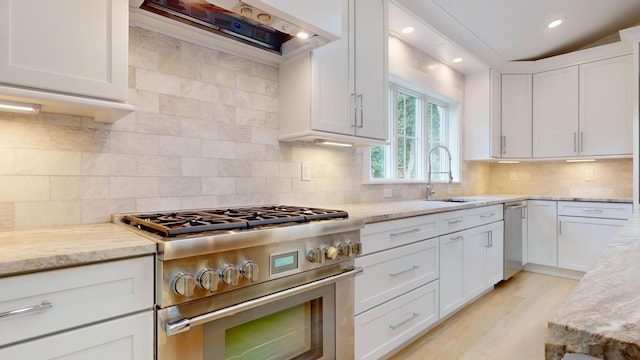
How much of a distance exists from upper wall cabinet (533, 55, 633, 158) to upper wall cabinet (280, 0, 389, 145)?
109 inches

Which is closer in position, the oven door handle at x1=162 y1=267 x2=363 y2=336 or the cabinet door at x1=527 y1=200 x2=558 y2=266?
the oven door handle at x1=162 y1=267 x2=363 y2=336

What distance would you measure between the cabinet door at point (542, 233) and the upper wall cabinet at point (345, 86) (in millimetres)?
2587

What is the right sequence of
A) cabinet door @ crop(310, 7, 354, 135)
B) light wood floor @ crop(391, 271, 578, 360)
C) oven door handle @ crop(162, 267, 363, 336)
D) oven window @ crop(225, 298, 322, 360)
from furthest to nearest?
light wood floor @ crop(391, 271, 578, 360)
cabinet door @ crop(310, 7, 354, 135)
oven window @ crop(225, 298, 322, 360)
oven door handle @ crop(162, 267, 363, 336)

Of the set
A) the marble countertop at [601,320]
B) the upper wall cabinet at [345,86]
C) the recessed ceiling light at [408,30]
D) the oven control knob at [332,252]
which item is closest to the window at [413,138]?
the recessed ceiling light at [408,30]

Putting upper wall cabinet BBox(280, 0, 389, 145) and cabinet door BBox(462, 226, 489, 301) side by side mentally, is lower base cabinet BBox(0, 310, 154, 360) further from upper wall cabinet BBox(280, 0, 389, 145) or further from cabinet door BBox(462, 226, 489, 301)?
cabinet door BBox(462, 226, 489, 301)

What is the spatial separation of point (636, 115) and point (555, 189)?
3.93 ft

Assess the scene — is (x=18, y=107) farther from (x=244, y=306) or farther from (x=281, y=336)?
(x=281, y=336)

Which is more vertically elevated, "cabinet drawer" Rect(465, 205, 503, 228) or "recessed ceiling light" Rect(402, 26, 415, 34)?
"recessed ceiling light" Rect(402, 26, 415, 34)

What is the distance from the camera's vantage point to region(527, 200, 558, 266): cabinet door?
3787 mm

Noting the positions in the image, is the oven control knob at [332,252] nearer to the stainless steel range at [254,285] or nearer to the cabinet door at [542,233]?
the stainless steel range at [254,285]

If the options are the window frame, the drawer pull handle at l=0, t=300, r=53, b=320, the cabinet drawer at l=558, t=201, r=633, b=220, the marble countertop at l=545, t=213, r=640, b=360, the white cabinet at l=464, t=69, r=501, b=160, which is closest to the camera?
the marble countertop at l=545, t=213, r=640, b=360

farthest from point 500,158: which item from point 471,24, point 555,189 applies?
point 471,24

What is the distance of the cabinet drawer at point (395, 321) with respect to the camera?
181 centimetres

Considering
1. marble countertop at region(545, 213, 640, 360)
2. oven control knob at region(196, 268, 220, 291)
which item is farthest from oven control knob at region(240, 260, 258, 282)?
marble countertop at region(545, 213, 640, 360)
